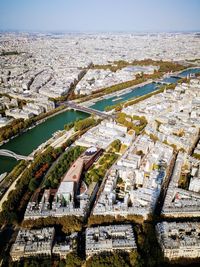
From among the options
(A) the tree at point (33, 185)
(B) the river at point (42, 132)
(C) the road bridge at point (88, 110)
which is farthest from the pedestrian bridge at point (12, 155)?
(C) the road bridge at point (88, 110)

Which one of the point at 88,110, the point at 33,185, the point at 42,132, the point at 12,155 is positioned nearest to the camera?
the point at 33,185

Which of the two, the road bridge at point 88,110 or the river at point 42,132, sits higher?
the road bridge at point 88,110

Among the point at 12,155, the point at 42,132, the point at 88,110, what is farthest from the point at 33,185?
the point at 88,110

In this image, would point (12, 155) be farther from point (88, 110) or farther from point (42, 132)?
point (88, 110)

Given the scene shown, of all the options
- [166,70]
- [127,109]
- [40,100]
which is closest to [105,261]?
[127,109]

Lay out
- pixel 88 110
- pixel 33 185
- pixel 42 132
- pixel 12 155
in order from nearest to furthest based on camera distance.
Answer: pixel 33 185 → pixel 12 155 → pixel 42 132 → pixel 88 110

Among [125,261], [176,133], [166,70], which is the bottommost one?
[125,261]

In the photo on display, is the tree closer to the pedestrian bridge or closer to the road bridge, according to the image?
the pedestrian bridge

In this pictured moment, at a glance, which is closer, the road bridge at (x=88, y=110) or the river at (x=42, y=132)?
the river at (x=42, y=132)

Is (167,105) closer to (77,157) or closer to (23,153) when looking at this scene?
(77,157)

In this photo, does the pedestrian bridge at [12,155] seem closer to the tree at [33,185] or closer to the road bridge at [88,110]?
the tree at [33,185]

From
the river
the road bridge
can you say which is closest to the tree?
the river
